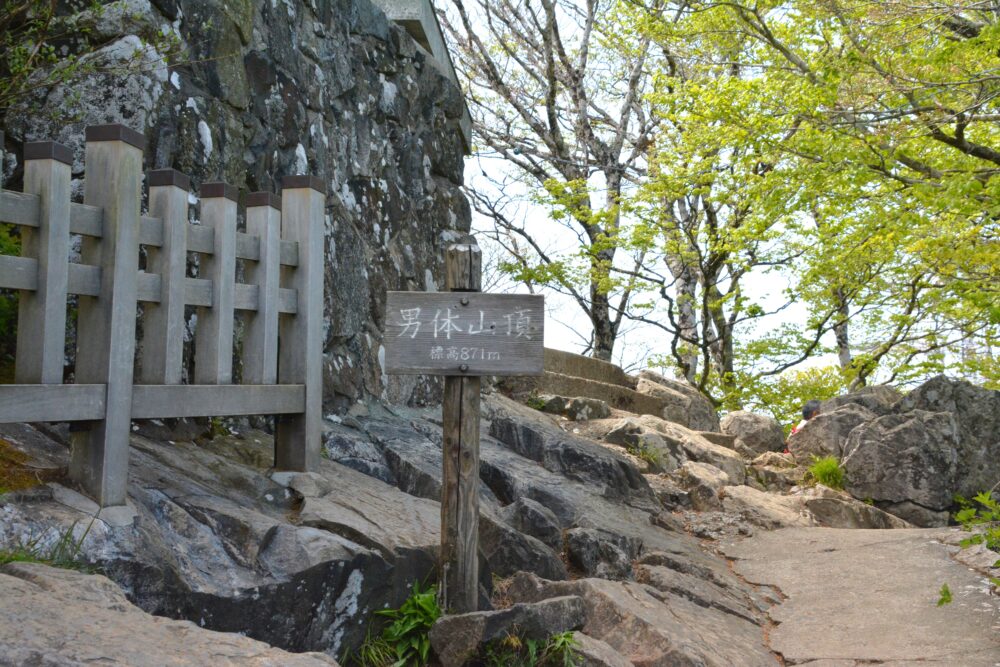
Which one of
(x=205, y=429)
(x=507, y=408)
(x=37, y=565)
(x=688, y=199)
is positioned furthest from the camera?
(x=688, y=199)

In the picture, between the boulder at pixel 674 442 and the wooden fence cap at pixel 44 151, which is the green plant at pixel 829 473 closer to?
the boulder at pixel 674 442

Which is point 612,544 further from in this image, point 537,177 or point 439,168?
point 537,177

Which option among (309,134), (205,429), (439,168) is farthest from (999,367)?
(205,429)

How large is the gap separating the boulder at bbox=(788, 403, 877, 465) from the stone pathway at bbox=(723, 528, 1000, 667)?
10.5 feet

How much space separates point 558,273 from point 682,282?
14.5 ft

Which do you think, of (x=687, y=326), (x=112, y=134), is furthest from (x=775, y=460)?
(x=112, y=134)

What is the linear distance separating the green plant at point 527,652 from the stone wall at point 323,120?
121 inches

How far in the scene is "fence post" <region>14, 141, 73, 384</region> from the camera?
3654 mm

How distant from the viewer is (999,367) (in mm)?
16094

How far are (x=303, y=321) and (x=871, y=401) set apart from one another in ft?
32.9

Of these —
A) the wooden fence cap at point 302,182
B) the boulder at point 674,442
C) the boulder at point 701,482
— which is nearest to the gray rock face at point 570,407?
the boulder at point 674,442

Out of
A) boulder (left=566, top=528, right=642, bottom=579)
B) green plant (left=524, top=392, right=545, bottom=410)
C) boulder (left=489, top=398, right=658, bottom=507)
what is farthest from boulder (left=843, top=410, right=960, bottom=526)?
boulder (left=566, top=528, right=642, bottom=579)

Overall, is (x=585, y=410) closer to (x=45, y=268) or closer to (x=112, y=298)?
(x=112, y=298)

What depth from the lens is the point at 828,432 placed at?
11.8 meters
